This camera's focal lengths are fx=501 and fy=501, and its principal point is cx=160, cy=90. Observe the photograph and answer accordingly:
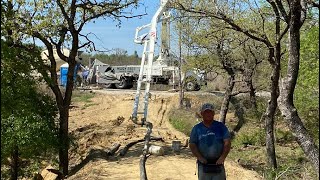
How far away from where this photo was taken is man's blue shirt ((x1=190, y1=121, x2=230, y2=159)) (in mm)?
7020

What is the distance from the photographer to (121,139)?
1975 centimetres

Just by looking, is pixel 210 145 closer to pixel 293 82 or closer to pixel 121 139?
pixel 293 82

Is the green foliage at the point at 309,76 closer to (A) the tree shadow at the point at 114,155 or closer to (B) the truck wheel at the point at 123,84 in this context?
(A) the tree shadow at the point at 114,155

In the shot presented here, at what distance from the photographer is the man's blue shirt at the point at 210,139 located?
7020 millimetres

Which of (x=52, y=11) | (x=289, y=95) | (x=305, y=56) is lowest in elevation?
(x=289, y=95)

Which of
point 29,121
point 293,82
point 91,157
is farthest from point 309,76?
point 29,121

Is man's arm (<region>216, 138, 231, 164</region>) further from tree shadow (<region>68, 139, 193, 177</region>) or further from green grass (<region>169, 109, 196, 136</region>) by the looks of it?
green grass (<region>169, 109, 196, 136</region>)

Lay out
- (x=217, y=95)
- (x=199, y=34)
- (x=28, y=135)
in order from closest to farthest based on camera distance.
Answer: (x=28, y=135), (x=199, y=34), (x=217, y=95)

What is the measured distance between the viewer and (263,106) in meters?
23.5

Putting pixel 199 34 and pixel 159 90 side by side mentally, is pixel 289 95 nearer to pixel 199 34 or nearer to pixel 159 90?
pixel 199 34

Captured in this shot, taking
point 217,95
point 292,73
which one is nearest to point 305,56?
point 292,73

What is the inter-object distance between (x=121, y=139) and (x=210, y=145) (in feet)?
42.6

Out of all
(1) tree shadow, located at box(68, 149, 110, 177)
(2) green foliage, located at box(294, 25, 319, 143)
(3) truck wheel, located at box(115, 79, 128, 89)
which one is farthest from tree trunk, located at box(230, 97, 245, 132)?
(3) truck wheel, located at box(115, 79, 128, 89)

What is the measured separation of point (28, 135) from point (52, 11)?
352 centimetres
